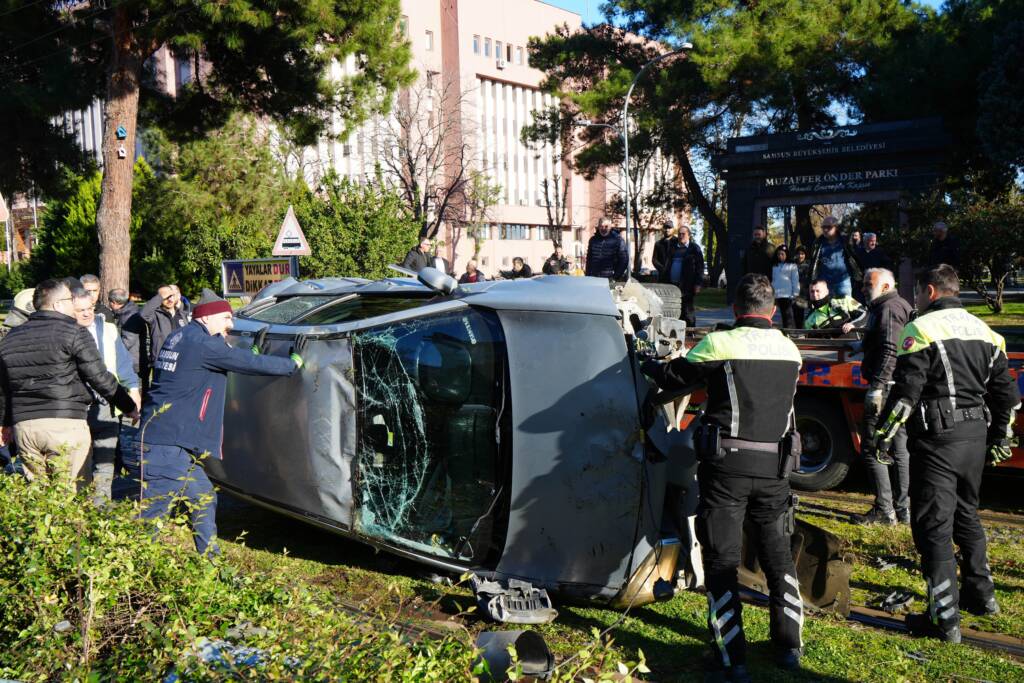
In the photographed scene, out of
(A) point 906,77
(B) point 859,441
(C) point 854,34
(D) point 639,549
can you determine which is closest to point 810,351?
(B) point 859,441

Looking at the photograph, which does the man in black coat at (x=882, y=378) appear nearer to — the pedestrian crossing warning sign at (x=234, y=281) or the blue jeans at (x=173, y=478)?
the blue jeans at (x=173, y=478)

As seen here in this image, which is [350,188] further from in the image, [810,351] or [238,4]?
[810,351]

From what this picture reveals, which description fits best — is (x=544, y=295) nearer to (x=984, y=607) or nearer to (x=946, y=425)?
(x=946, y=425)

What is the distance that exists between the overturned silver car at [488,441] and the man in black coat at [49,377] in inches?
34.2

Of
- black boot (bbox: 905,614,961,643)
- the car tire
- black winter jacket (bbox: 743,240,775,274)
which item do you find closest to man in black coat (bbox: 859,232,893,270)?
black winter jacket (bbox: 743,240,775,274)

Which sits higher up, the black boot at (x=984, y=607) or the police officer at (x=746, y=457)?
the police officer at (x=746, y=457)

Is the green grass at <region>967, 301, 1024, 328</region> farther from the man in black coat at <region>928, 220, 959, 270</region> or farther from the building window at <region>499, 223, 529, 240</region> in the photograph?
the building window at <region>499, 223, 529, 240</region>

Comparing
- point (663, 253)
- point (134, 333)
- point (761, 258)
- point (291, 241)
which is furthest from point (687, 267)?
point (134, 333)

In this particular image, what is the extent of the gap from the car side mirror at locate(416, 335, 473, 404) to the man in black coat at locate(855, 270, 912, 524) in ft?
8.81

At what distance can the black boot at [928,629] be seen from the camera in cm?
441

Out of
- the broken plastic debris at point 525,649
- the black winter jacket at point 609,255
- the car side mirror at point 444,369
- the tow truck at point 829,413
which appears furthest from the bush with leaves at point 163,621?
the black winter jacket at point 609,255

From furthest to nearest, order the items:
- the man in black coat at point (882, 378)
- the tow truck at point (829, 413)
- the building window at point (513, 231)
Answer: the building window at point (513, 231), the tow truck at point (829, 413), the man in black coat at point (882, 378)

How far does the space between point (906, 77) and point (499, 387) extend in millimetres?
20371

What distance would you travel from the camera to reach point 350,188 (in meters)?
20.1
